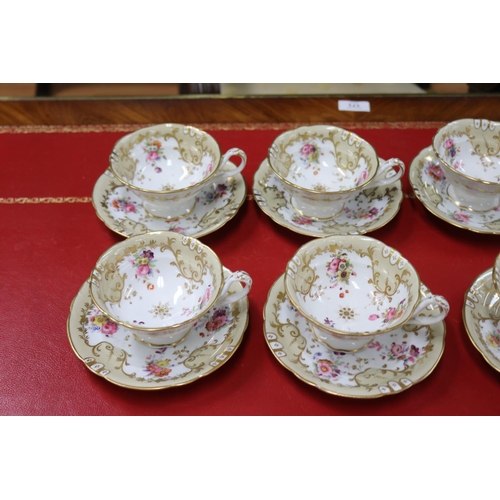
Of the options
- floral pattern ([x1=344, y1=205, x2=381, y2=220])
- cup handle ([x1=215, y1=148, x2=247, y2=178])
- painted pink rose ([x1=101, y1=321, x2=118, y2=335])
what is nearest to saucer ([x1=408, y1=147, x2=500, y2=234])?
floral pattern ([x1=344, y1=205, x2=381, y2=220])

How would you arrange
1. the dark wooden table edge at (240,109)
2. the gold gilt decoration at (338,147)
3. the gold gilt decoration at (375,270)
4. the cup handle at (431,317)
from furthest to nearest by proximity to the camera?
the dark wooden table edge at (240,109) < the gold gilt decoration at (338,147) < the gold gilt decoration at (375,270) < the cup handle at (431,317)

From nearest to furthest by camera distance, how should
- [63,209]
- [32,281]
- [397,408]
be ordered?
[397,408] → [32,281] → [63,209]

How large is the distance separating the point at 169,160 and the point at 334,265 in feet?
2.04

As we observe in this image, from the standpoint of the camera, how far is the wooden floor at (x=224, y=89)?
68.7 inches

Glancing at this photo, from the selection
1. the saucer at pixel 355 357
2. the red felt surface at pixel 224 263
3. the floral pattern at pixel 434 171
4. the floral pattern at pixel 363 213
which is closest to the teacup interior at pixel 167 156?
the red felt surface at pixel 224 263

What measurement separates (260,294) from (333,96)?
0.80m

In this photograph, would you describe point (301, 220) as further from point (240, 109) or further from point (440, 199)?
point (240, 109)

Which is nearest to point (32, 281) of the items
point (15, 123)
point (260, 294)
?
point (260, 294)

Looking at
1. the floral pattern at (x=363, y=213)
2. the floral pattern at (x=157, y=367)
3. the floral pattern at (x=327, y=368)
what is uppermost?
the floral pattern at (x=363, y=213)

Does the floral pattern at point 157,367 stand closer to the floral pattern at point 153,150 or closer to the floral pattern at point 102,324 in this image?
the floral pattern at point 102,324

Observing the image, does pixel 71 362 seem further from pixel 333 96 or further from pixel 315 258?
pixel 333 96

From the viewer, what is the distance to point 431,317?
110 centimetres

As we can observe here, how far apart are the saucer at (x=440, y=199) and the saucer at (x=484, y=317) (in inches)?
7.0

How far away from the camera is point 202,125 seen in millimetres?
1792
